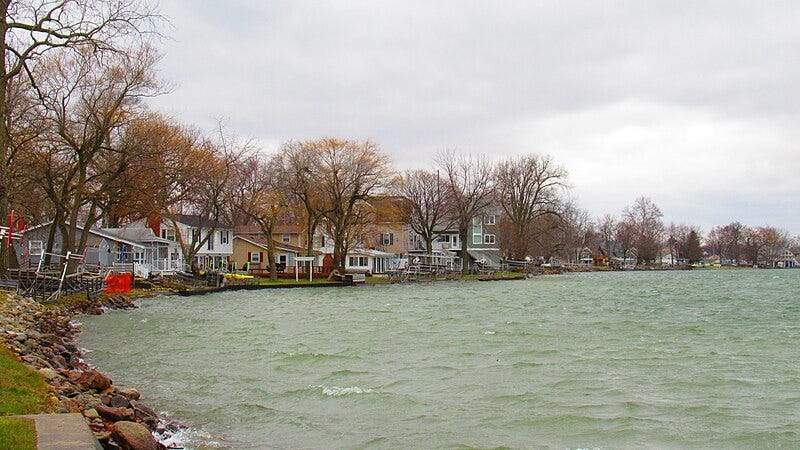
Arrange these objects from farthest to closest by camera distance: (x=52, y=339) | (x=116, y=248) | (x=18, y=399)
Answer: (x=116, y=248) → (x=52, y=339) → (x=18, y=399)

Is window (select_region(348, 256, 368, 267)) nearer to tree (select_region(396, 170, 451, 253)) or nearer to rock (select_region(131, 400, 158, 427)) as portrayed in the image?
tree (select_region(396, 170, 451, 253))

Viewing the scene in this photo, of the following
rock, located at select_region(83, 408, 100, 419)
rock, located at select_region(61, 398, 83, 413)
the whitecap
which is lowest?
the whitecap

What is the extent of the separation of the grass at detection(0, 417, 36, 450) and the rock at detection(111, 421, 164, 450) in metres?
1.61

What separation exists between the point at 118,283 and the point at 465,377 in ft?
113

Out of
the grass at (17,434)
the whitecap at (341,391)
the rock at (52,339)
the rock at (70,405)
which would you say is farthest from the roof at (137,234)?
the grass at (17,434)

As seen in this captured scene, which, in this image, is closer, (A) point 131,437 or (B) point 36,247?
(A) point 131,437

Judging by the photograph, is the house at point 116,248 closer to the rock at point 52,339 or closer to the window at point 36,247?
the window at point 36,247

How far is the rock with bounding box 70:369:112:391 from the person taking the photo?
1361 centimetres

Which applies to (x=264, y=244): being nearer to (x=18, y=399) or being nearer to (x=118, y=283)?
(x=118, y=283)

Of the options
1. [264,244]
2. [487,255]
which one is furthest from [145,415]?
[487,255]

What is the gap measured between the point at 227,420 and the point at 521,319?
69.9ft

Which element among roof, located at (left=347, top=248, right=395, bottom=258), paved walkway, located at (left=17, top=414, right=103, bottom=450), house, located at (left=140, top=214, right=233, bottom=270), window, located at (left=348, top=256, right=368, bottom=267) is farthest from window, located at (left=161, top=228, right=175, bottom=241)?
paved walkway, located at (left=17, top=414, right=103, bottom=450)

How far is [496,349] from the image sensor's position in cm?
2325

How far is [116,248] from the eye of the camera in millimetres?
60031
